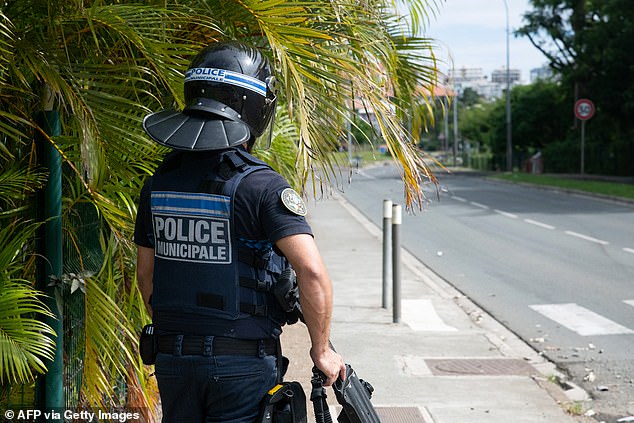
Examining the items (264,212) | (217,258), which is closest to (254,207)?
(264,212)

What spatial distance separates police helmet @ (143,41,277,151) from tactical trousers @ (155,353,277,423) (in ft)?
2.22

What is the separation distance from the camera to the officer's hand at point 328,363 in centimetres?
277

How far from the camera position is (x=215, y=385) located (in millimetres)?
2766

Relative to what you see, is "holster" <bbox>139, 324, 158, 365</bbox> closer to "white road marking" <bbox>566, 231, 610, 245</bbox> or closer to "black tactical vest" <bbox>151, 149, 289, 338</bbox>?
"black tactical vest" <bbox>151, 149, 289, 338</bbox>

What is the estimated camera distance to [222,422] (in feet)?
9.22

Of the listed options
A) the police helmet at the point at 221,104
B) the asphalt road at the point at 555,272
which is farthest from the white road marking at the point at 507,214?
the police helmet at the point at 221,104

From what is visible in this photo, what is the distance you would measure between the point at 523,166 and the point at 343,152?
185 feet

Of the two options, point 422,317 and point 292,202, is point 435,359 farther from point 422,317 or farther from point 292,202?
point 292,202

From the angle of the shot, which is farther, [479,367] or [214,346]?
[479,367]

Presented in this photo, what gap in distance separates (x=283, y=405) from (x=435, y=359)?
433 centimetres

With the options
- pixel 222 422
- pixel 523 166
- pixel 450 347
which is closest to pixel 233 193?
pixel 222 422

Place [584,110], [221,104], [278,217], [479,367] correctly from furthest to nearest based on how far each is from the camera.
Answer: [584,110], [479,367], [221,104], [278,217]

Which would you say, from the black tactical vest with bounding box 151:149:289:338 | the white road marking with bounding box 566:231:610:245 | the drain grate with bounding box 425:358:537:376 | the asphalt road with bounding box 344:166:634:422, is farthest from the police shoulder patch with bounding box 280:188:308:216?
the white road marking with bounding box 566:231:610:245

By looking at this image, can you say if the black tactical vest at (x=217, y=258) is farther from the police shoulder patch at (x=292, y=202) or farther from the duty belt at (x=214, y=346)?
the police shoulder patch at (x=292, y=202)
